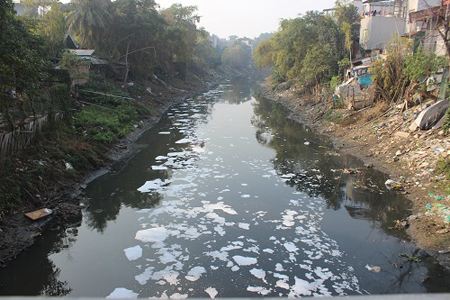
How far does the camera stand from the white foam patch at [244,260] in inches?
286

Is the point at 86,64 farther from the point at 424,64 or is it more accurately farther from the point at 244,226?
the point at 424,64

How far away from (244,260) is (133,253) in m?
2.40

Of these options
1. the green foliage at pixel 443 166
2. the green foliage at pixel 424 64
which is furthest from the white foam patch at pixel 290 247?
the green foliage at pixel 424 64

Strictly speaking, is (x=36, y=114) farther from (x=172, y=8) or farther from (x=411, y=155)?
(x=172, y=8)

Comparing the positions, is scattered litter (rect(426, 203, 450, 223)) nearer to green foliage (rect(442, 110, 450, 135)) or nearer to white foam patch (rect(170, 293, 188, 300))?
green foliage (rect(442, 110, 450, 135))

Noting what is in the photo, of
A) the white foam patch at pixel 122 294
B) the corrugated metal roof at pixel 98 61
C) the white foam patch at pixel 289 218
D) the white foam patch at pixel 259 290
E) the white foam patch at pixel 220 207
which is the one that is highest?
the corrugated metal roof at pixel 98 61

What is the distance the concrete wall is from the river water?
13197 mm

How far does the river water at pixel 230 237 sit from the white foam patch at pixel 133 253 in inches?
1.3

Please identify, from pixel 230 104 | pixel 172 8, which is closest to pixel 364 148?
pixel 230 104

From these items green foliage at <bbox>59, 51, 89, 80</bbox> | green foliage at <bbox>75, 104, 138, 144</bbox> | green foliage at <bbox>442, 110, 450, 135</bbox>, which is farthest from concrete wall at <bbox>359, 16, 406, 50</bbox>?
green foliage at <bbox>59, 51, 89, 80</bbox>

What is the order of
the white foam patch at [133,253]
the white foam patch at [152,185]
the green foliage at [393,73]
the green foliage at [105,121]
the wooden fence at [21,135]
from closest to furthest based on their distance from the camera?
the white foam patch at [133,253]
the wooden fence at [21,135]
the white foam patch at [152,185]
the green foliage at [105,121]
the green foliage at [393,73]

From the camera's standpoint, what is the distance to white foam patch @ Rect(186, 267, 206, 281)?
6758 mm

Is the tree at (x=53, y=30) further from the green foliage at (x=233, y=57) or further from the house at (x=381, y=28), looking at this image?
the green foliage at (x=233, y=57)

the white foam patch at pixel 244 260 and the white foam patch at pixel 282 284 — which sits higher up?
the white foam patch at pixel 244 260
